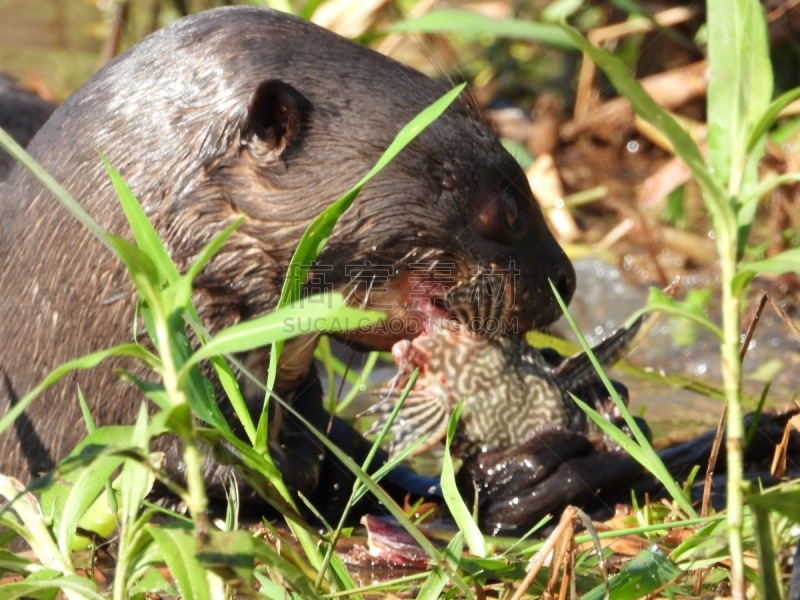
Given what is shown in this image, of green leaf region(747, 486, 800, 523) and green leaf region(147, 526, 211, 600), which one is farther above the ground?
green leaf region(747, 486, 800, 523)

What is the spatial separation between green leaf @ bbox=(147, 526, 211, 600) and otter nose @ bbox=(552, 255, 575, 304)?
134 cm

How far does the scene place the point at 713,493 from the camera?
2.57m

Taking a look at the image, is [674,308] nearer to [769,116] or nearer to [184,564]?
[769,116]

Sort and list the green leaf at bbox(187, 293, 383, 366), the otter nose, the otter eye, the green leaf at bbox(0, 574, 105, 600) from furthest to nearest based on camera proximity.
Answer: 1. the otter nose
2. the otter eye
3. the green leaf at bbox(0, 574, 105, 600)
4. the green leaf at bbox(187, 293, 383, 366)

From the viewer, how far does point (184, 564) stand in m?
1.46

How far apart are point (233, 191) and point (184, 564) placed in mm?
1033

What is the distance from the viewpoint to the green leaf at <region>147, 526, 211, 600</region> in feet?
4.75

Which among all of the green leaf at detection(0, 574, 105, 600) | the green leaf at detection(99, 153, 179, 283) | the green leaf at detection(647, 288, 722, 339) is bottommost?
the green leaf at detection(0, 574, 105, 600)

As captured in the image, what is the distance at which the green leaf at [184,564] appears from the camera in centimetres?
145

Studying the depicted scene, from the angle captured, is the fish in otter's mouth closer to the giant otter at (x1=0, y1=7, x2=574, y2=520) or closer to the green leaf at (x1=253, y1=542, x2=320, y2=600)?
the giant otter at (x1=0, y1=7, x2=574, y2=520)

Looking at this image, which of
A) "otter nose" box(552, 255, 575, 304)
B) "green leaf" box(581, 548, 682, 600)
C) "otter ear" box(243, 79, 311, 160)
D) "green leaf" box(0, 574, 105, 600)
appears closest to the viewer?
"green leaf" box(0, 574, 105, 600)

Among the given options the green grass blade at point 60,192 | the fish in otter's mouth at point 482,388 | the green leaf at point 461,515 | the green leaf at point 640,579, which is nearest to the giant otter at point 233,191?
the fish in otter's mouth at point 482,388

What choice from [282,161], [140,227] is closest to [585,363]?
[282,161]

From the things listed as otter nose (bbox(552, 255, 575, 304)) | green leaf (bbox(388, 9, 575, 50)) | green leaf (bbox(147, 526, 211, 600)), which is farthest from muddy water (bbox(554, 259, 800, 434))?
green leaf (bbox(147, 526, 211, 600))
